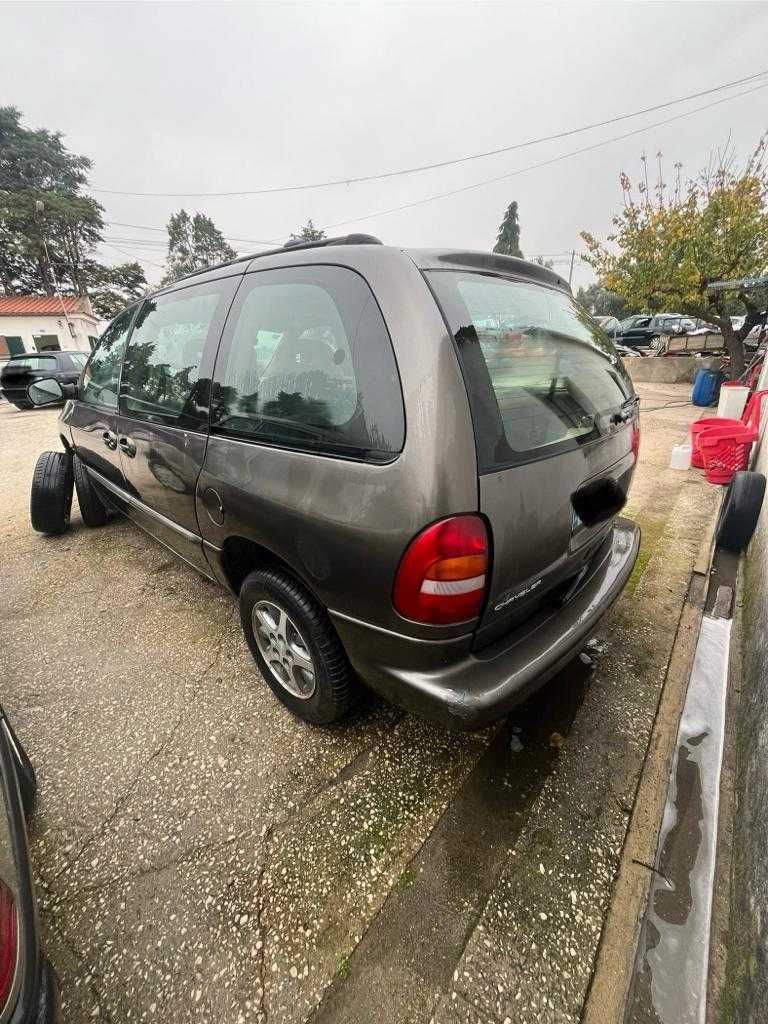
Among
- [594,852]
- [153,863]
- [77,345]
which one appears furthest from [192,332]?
[77,345]

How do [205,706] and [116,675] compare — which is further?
[116,675]

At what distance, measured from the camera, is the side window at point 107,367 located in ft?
9.02

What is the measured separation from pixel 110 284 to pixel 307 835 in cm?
4796

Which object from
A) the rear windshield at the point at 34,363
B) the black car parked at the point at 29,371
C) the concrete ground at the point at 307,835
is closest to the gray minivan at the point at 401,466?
the concrete ground at the point at 307,835

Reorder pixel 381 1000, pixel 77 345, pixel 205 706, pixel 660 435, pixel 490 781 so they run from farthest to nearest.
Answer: pixel 77 345, pixel 660 435, pixel 205 706, pixel 490 781, pixel 381 1000

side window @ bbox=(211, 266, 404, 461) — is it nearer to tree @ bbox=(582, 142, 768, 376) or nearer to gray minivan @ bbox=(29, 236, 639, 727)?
gray minivan @ bbox=(29, 236, 639, 727)

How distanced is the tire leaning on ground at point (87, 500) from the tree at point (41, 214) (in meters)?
40.4

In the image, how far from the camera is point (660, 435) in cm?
664

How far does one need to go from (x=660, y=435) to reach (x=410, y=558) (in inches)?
277

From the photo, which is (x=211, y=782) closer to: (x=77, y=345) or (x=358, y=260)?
(x=358, y=260)

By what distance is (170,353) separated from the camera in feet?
7.23

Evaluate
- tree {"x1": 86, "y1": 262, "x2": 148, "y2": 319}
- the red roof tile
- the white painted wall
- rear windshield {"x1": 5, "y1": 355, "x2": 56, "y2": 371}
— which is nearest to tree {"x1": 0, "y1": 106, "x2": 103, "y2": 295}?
tree {"x1": 86, "y1": 262, "x2": 148, "y2": 319}

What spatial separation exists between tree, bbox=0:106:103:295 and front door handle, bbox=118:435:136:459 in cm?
4185

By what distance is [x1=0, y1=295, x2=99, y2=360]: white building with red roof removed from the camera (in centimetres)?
2384
